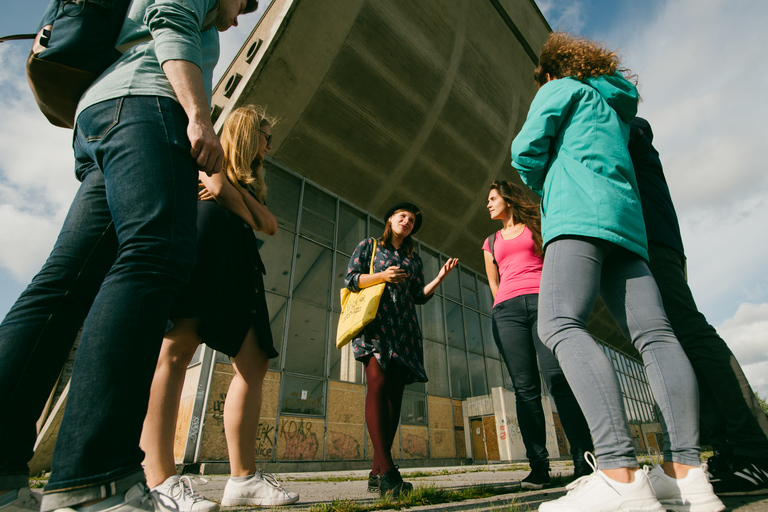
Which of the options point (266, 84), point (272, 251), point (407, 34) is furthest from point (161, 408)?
point (407, 34)

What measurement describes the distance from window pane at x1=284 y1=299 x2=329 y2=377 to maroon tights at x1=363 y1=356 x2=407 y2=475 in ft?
21.6

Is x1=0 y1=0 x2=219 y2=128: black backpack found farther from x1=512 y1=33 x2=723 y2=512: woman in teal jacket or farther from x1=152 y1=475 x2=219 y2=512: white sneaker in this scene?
x1=512 y1=33 x2=723 y2=512: woman in teal jacket

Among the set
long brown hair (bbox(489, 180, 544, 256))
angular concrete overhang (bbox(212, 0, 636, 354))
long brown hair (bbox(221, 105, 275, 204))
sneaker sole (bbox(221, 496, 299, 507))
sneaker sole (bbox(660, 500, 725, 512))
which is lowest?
sneaker sole (bbox(221, 496, 299, 507))

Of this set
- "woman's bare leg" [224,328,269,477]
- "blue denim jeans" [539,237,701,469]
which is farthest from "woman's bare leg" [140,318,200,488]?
"blue denim jeans" [539,237,701,469]


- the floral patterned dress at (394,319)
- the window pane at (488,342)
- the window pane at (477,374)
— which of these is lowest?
the floral patterned dress at (394,319)

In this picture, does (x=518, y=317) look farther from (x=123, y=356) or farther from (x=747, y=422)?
(x=123, y=356)

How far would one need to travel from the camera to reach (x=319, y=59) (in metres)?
9.83

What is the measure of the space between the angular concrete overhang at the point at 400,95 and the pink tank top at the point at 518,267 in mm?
8339

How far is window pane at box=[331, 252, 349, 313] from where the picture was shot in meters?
10.3

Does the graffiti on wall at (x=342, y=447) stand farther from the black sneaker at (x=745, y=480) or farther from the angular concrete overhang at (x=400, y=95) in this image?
the black sneaker at (x=745, y=480)

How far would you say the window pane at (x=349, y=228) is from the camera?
11547 millimetres

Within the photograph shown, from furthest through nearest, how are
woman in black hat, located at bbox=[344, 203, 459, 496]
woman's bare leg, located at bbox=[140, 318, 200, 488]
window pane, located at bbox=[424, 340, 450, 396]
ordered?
window pane, located at bbox=[424, 340, 450, 396], woman in black hat, located at bbox=[344, 203, 459, 496], woman's bare leg, located at bbox=[140, 318, 200, 488]

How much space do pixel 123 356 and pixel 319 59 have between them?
10.3 meters

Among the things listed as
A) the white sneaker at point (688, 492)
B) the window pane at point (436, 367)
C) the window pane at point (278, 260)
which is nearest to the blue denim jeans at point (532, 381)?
the white sneaker at point (688, 492)
